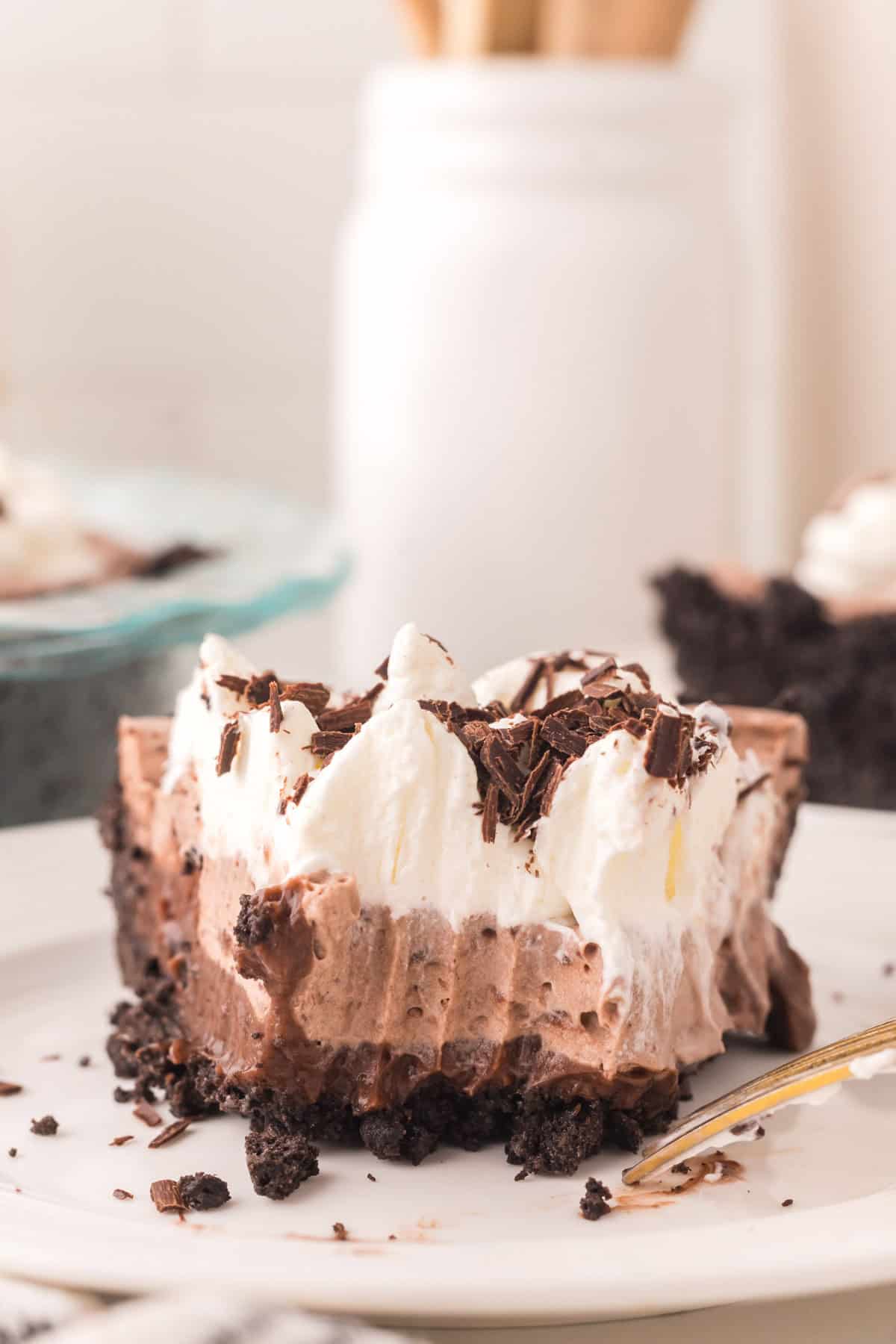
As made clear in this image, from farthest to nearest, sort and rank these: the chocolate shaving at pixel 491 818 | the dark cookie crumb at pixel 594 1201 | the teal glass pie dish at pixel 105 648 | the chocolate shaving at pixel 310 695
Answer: the teal glass pie dish at pixel 105 648 → the chocolate shaving at pixel 310 695 → the chocolate shaving at pixel 491 818 → the dark cookie crumb at pixel 594 1201

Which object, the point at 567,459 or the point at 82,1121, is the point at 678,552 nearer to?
the point at 567,459

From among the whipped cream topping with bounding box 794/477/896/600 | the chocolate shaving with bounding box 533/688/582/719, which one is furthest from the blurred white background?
the chocolate shaving with bounding box 533/688/582/719

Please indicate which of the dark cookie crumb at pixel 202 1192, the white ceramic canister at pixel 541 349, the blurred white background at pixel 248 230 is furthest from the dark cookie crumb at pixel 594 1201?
the blurred white background at pixel 248 230

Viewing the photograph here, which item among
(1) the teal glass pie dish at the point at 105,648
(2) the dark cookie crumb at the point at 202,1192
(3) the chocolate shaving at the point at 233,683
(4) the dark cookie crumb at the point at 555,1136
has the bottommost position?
(1) the teal glass pie dish at the point at 105,648

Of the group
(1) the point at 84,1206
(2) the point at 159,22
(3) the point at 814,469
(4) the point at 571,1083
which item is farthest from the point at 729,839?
(2) the point at 159,22

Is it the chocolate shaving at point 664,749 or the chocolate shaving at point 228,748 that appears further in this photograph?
the chocolate shaving at point 228,748

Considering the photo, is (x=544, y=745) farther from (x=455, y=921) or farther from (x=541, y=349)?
(x=541, y=349)

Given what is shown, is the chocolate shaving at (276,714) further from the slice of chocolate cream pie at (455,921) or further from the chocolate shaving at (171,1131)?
the chocolate shaving at (171,1131)

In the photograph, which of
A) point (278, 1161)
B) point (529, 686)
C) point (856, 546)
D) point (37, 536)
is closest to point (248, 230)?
point (37, 536)
